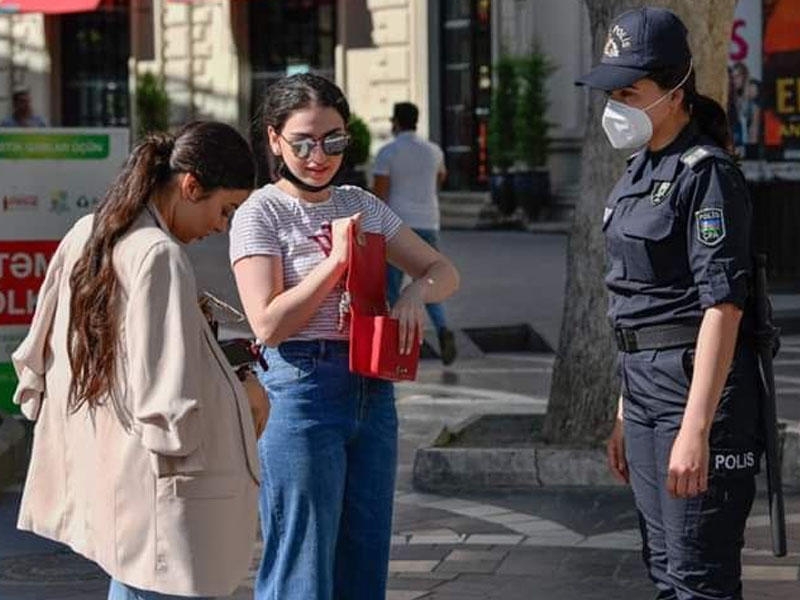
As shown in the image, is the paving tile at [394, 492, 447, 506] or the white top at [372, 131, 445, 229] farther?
the white top at [372, 131, 445, 229]

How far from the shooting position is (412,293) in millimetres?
5602

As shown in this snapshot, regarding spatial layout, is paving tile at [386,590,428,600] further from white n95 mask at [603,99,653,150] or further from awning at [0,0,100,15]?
awning at [0,0,100,15]

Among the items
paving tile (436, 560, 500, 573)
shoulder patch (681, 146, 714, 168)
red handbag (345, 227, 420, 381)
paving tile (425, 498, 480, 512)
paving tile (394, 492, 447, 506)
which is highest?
shoulder patch (681, 146, 714, 168)

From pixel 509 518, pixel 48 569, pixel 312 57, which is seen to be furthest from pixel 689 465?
pixel 312 57

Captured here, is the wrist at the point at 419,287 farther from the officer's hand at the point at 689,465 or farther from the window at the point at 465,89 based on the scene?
the window at the point at 465,89

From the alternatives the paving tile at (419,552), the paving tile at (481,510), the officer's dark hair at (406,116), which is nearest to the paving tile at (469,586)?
the paving tile at (419,552)

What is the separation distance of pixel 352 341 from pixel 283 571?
65 cm

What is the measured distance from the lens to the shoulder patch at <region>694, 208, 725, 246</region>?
4.91 m

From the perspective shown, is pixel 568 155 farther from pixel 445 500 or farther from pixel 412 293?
pixel 412 293

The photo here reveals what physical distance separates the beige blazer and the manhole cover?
10.9 feet

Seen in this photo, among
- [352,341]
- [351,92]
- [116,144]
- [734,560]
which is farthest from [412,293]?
[351,92]

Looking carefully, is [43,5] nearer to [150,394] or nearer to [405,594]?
[405,594]

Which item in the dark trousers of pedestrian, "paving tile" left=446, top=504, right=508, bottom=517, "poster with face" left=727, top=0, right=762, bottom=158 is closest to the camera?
the dark trousers of pedestrian

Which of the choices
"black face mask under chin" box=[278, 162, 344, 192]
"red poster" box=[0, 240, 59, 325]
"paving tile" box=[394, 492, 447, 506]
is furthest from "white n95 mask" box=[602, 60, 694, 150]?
"red poster" box=[0, 240, 59, 325]
